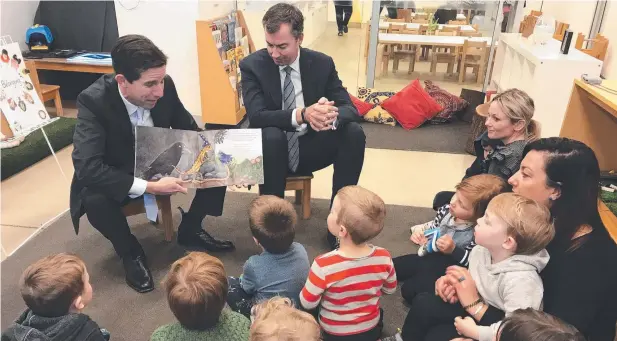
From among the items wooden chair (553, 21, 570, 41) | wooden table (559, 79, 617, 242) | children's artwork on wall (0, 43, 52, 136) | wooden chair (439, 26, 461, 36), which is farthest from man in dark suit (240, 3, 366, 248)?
wooden chair (439, 26, 461, 36)

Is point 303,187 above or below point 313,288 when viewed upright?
below

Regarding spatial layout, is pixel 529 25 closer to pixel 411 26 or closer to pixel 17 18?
pixel 411 26

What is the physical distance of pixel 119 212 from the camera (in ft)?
6.68

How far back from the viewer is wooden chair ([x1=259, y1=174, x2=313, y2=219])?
246cm

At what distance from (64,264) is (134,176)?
2.38ft

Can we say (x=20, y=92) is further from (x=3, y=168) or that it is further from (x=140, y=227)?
(x=140, y=227)

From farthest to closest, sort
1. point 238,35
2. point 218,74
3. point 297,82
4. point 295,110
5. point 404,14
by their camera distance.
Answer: point 404,14 → point 238,35 → point 218,74 → point 297,82 → point 295,110

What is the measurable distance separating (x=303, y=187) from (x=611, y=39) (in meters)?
2.31

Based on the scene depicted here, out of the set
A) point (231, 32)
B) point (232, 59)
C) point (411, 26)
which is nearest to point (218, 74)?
point (232, 59)

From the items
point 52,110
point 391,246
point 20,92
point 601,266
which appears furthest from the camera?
point 52,110

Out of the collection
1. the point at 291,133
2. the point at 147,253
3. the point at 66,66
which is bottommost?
the point at 147,253

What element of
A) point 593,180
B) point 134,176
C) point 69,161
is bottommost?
point 69,161

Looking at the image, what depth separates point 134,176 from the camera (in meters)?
2.03

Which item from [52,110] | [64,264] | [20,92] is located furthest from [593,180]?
[52,110]
